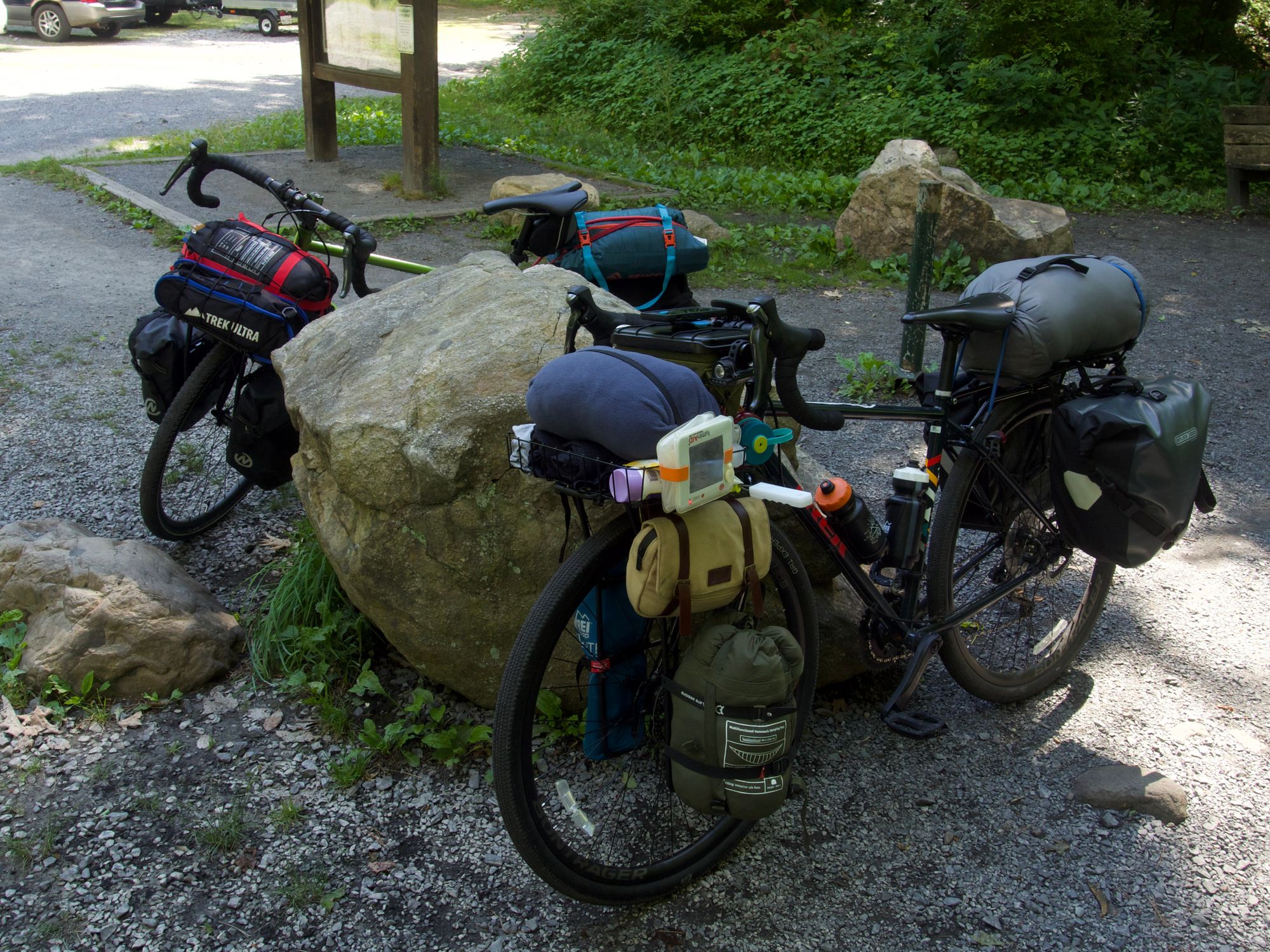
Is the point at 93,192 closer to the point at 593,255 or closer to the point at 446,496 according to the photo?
the point at 593,255

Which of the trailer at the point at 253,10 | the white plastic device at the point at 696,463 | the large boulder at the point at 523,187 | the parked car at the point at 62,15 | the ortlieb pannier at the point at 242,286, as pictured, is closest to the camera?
the white plastic device at the point at 696,463

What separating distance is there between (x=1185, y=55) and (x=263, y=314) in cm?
1231

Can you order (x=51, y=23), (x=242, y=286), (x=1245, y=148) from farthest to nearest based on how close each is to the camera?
(x=51, y=23) < (x=1245, y=148) < (x=242, y=286)

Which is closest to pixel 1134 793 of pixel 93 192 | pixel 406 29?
pixel 406 29

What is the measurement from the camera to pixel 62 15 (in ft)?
59.0

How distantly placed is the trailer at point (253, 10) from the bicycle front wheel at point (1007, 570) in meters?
21.4

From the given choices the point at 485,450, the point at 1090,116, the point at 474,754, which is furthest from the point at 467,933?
the point at 1090,116

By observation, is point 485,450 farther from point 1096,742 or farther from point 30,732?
point 1096,742

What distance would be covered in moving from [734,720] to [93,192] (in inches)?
334

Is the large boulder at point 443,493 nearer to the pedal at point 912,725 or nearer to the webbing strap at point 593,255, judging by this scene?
the webbing strap at point 593,255

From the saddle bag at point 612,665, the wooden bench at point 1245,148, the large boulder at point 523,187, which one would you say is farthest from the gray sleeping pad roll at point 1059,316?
the wooden bench at point 1245,148

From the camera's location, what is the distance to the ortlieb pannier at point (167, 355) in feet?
11.9

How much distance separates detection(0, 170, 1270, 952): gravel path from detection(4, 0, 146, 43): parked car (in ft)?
59.5

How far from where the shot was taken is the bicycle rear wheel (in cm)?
355
